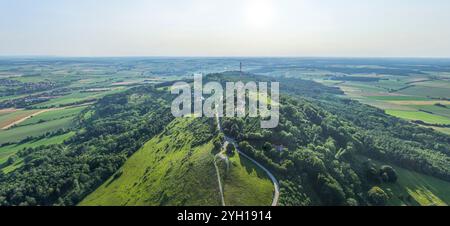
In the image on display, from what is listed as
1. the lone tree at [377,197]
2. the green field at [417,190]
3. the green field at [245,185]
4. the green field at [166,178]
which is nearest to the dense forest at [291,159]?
the lone tree at [377,197]

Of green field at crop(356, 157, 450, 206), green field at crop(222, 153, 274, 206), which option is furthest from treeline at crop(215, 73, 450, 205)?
green field at crop(222, 153, 274, 206)

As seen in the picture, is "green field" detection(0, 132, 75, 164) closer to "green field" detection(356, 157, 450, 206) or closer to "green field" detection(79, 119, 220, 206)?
"green field" detection(79, 119, 220, 206)

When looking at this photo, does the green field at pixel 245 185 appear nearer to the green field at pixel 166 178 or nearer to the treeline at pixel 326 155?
the green field at pixel 166 178

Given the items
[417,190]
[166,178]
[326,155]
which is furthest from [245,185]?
[417,190]

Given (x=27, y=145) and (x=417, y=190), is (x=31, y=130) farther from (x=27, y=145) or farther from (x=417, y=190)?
(x=417, y=190)

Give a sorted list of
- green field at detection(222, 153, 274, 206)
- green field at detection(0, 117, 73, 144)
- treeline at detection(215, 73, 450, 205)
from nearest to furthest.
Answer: green field at detection(222, 153, 274, 206), treeline at detection(215, 73, 450, 205), green field at detection(0, 117, 73, 144)
